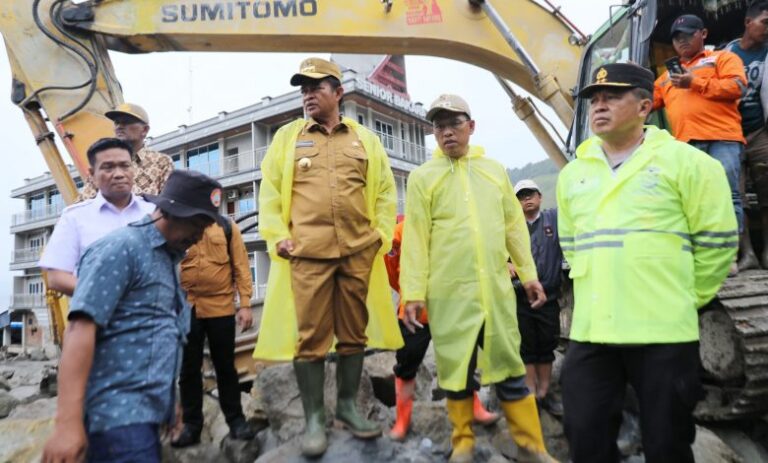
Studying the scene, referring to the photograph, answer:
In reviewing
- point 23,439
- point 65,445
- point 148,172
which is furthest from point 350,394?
point 23,439

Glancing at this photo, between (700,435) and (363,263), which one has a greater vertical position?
(363,263)

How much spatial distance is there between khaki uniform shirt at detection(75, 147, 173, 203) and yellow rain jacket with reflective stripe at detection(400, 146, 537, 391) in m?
1.89

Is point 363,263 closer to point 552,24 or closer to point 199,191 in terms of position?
point 199,191

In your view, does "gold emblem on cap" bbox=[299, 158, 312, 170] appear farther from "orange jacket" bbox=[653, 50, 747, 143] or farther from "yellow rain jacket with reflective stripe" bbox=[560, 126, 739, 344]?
"orange jacket" bbox=[653, 50, 747, 143]

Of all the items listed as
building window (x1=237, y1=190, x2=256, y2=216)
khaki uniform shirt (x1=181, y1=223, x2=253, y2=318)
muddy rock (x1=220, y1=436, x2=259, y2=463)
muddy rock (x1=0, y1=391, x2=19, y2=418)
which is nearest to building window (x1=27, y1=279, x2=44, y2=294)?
building window (x1=237, y1=190, x2=256, y2=216)

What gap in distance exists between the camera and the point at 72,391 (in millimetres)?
1530

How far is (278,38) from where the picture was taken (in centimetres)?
519

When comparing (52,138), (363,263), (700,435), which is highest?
(52,138)

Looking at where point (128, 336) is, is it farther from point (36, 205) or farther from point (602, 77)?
point (36, 205)

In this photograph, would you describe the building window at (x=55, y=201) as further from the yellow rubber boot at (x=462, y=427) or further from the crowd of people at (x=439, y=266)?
the yellow rubber boot at (x=462, y=427)

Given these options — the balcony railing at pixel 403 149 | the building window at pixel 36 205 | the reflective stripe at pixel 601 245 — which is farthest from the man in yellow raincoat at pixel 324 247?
the building window at pixel 36 205

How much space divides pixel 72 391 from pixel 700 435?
3356 millimetres

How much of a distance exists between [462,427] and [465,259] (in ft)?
2.91

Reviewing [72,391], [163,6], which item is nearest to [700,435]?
[72,391]
